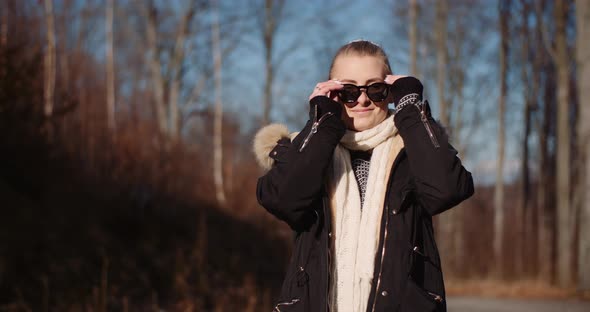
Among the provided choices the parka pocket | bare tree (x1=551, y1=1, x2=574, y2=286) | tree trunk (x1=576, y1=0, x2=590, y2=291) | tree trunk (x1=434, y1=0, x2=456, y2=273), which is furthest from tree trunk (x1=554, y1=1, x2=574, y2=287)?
the parka pocket

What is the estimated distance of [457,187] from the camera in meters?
2.32

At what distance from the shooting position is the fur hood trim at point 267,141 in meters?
2.72

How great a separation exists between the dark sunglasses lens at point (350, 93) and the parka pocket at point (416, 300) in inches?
30.2

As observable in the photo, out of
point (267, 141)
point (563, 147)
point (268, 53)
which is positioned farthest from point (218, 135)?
point (267, 141)

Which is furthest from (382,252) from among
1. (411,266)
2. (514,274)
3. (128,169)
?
(514,274)

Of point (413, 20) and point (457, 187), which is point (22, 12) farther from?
point (413, 20)

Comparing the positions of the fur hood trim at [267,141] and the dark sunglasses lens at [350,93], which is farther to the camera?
the fur hood trim at [267,141]

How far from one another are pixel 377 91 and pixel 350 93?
0.11 meters

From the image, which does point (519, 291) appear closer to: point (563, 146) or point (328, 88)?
point (563, 146)

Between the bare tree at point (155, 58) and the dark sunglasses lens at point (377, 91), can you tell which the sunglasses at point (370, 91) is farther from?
the bare tree at point (155, 58)

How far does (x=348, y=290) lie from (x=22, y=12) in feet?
27.0

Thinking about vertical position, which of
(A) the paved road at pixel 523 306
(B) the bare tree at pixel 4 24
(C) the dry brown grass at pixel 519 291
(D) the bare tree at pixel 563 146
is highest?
(B) the bare tree at pixel 4 24

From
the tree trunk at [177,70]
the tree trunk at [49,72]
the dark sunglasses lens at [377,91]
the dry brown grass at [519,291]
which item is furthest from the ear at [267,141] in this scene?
the tree trunk at [177,70]

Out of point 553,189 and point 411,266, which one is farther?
point 553,189
